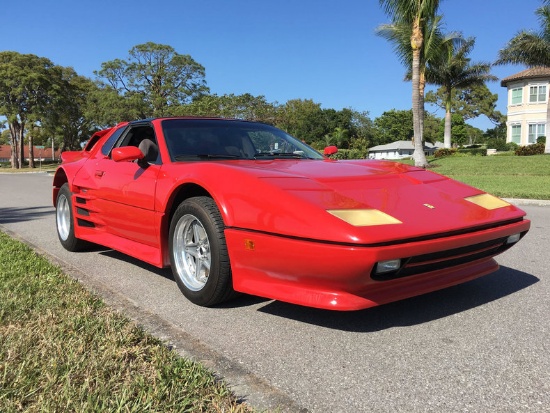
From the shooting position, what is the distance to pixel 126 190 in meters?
3.79

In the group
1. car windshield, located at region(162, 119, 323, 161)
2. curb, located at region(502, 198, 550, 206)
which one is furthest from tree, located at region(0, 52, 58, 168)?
car windshield, located at region(162, 119, 323, 161)

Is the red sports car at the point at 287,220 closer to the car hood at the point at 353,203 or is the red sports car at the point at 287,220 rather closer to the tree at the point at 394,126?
the car hood at the point at 353,203

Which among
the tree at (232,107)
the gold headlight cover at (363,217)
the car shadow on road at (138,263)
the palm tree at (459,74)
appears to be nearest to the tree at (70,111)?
the tree at (232,107)

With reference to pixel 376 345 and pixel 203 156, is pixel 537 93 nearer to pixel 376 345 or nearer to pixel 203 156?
pixel 203 156

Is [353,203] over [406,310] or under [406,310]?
over

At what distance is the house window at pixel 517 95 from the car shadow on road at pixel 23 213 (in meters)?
39.3

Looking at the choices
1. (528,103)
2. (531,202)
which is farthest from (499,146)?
(531,202)

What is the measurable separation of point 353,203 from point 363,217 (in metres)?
0.16

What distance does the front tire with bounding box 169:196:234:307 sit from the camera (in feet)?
9.56

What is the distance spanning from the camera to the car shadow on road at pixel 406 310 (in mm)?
2848

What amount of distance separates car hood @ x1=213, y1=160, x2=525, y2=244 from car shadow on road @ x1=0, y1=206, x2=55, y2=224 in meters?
5.80

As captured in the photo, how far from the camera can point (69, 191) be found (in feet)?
16.1

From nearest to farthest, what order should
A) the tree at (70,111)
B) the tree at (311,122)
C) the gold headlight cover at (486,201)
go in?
the gold headlight cover at (486,201), the tree at (70,111), the tree at (311,122)

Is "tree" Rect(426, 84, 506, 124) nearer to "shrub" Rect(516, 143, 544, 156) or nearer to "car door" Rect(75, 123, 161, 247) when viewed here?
"shrub" Rect(516, 143, 544, 156)
